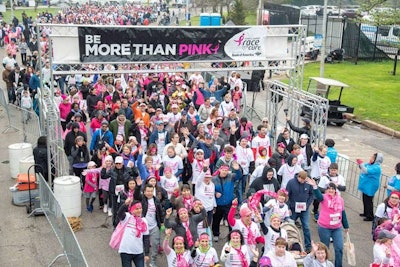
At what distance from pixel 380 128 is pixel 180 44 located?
35.2ft

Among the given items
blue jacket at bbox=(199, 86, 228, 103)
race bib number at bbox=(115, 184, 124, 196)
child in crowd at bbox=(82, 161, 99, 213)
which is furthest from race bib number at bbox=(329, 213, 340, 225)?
blue jacket at bbox=(199, 86, 228, 103)

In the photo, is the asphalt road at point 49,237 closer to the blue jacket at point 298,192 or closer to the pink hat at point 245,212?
the blue jacket at point 298,192

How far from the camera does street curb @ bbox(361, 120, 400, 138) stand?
66.0ft

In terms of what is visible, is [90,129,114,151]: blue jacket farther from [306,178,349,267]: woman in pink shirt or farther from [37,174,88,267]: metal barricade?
[306,178,349,267]: woman in pink shirt

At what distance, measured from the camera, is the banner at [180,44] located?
1259 cm

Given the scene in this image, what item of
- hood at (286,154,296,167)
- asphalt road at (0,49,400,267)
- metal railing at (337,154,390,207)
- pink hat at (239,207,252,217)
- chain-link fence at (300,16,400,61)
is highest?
chain-link fence at (300,16,400,61)

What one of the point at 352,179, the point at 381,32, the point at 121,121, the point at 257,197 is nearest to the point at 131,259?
the point at 257,197

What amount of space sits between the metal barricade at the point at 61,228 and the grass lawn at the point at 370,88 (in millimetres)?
14373

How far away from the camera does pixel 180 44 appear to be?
1330cm

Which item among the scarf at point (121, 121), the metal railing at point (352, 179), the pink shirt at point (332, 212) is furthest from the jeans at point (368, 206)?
the scarf at point (121, 121)

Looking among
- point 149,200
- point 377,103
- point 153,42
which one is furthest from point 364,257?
point 377,103

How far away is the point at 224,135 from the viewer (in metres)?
13.4

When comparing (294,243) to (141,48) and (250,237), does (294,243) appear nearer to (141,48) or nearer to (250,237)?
(250,237)

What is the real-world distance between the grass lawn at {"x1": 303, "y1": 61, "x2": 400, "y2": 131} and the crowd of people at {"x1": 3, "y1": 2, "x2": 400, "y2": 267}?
27.6 feet
